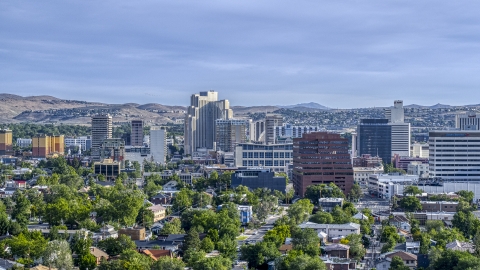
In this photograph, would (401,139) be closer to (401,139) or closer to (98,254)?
(401,139)

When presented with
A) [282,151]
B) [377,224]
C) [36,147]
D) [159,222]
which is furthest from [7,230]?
[36,147]

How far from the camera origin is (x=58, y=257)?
40.3m

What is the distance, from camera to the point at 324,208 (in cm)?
6988

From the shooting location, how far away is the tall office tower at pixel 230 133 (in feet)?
485

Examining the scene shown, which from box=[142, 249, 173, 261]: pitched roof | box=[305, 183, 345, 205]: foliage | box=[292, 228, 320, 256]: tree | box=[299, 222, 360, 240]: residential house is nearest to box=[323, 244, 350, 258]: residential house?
box=[292, 228, 320, 256]: tree

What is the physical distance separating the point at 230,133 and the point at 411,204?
3198 inches

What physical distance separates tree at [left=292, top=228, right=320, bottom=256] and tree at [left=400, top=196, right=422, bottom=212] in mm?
23135

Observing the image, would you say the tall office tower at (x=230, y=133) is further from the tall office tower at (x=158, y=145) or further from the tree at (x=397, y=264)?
the tree at (x=397, y=264)

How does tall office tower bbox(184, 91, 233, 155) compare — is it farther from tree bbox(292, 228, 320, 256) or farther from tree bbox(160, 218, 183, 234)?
tree bbox(292, 228, 320, 256)

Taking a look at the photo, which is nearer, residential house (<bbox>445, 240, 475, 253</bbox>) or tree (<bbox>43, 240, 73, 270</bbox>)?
tree (<bbox>43, 240, 73, 270</bbox>)

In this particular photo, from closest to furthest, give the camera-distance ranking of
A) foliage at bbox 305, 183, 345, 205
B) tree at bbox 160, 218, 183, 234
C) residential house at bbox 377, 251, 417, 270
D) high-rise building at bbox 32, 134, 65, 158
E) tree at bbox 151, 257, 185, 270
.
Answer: tree at bbox 151, 257, 185, 270 < residential house at bbox 377, 251, 417, 270 < tree at bbox 160, 218, 183, 234 < foliage at bbox 305, 183, 345, 205 < high-rise building at bbox 32, 134, 65, 158

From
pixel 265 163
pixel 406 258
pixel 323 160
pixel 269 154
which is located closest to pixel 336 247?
pixel 406 258

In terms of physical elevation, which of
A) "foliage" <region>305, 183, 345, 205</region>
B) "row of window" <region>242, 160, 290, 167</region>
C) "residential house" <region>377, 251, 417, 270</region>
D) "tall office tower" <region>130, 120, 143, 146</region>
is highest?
"tall office tower" <region>130, 120, 143, 146</region>

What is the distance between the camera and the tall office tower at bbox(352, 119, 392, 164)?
13562 centimetres
